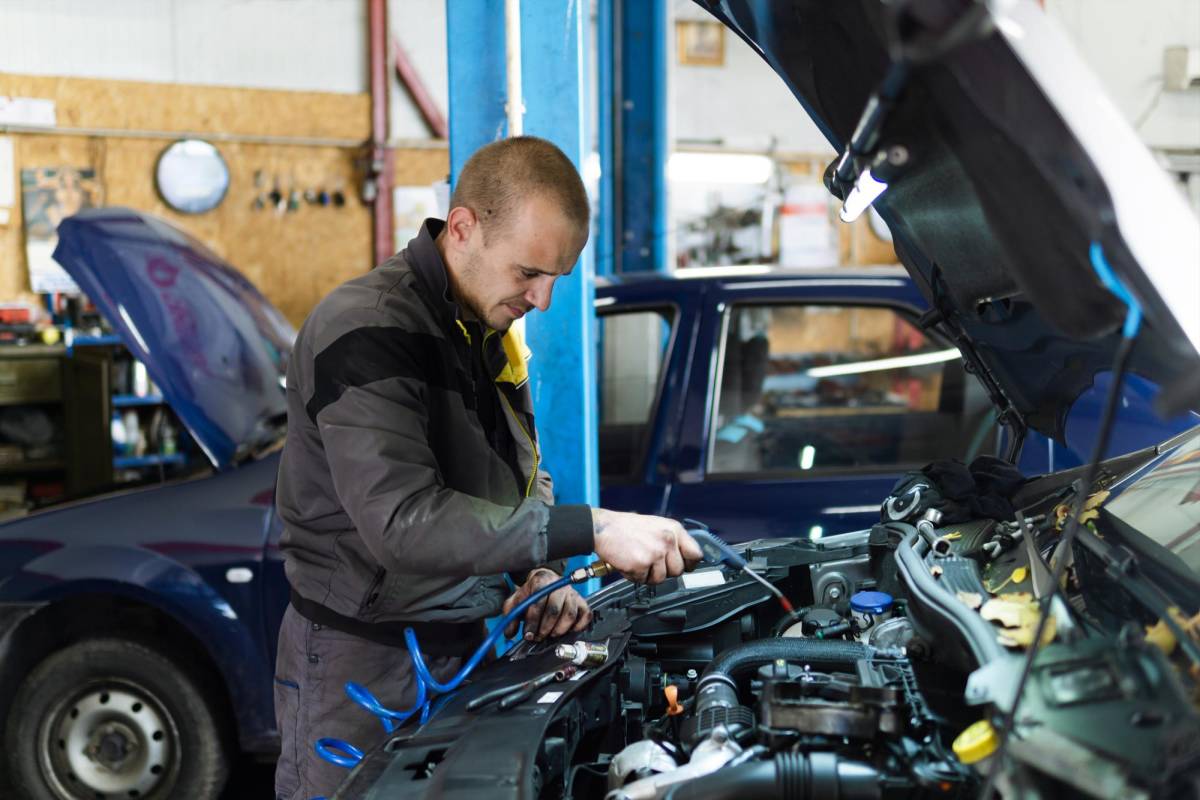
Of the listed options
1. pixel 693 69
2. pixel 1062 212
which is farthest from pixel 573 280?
pixel 693 69

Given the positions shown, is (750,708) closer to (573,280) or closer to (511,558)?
(511,558)

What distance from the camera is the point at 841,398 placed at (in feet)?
12.1

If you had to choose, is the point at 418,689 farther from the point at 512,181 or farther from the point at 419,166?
the point at 419,166

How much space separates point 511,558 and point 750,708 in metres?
0.47

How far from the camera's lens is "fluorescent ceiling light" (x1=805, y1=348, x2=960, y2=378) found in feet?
11.7

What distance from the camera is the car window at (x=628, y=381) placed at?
354 centimetres

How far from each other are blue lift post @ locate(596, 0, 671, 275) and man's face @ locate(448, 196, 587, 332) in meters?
4.43

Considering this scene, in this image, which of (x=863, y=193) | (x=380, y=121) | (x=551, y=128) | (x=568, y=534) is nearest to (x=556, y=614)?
(x=568, y=534)

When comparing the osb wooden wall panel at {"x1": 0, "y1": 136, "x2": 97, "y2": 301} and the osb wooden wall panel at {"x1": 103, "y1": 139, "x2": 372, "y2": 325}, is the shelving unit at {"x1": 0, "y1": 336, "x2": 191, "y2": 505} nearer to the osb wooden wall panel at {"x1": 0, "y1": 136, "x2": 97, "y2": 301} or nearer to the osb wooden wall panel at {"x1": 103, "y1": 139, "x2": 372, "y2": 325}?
the osb wooden wall panel at {"x1": 0, "y1": 136, "x2": 97, "y2": 301}

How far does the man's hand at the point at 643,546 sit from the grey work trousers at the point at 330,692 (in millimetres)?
571

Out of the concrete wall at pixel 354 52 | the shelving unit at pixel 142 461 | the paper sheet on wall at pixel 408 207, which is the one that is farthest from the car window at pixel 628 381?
the paper sheet on wall at pixel 408 207

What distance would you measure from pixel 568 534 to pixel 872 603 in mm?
554

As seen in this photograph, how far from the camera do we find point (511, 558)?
5.46 feet

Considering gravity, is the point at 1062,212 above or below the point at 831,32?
below
